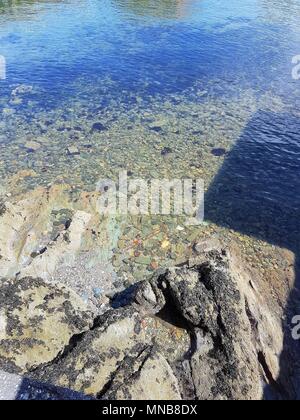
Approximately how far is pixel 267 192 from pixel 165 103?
755cm

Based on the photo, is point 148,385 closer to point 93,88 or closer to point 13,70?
point 93,88

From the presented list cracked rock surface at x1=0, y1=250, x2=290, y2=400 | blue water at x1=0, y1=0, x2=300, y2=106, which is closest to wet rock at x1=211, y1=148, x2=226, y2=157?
blue water at x1=0, y1=0, x2=300, y2=106

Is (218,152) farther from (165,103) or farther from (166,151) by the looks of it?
(165,103)

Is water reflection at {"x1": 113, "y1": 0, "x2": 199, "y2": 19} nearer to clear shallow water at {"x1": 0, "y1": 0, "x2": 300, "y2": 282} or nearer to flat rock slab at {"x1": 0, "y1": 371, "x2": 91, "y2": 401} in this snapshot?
clear shallow water at {"x1": 0, "y1": 0, "x2": 300, "y2": 282}

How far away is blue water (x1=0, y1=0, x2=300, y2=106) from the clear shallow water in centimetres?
9

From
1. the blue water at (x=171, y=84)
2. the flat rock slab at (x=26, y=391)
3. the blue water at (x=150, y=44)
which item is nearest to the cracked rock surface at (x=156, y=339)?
the flat rock slab at (x=26, y=391)

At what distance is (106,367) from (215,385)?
5.39ft

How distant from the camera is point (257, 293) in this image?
293 inches

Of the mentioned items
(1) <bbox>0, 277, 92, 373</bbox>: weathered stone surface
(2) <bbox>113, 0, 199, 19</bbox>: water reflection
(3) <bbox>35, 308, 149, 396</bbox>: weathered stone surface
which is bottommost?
(1) <bbox>0, 277, 92, 373</bbox>: weathered stone surface

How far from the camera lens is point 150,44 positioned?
75.7 ft

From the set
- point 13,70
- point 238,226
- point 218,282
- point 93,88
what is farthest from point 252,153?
point 13,70

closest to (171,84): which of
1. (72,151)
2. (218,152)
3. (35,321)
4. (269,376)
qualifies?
(218,152)

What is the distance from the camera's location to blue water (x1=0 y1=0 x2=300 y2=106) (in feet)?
61.6

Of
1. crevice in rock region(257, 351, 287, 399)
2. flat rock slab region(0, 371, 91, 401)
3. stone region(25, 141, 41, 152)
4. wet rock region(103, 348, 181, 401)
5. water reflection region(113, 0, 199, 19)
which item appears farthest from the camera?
water reflection region(113, 0, 199, 19)
